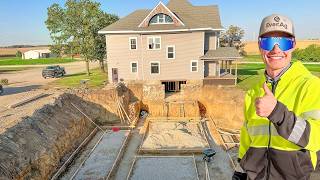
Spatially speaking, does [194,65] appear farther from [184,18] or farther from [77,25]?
[77,25]

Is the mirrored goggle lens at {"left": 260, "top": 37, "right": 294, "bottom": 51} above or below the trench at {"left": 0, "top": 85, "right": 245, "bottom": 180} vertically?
above

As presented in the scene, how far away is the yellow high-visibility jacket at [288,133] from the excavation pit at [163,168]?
12972 millimetres

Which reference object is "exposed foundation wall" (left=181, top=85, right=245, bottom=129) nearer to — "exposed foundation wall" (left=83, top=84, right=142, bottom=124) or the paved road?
"exposed foundation wall" (left=83, top=84, right=142, bottom=124)

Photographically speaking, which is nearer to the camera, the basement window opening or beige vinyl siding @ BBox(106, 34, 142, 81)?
beige vinyl siding @ BBox(106, 34, 142, 81)

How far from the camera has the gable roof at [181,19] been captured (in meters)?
30.6

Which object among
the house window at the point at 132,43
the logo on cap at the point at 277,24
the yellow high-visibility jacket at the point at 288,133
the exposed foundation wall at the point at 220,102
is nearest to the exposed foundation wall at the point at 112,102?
the exposed foundation wall at the point at 220,102

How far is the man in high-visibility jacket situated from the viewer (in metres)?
2.00

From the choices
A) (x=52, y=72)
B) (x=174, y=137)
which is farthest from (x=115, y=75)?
(x=52, y=72)

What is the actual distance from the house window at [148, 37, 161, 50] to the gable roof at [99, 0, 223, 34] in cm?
120

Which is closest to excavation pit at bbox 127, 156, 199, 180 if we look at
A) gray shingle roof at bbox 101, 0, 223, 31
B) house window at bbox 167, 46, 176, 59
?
house window at bbox 167, 46, 176, 59

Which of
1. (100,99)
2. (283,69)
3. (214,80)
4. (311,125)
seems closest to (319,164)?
(311,125)

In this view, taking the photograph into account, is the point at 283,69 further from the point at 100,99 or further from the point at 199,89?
the point at 199,89

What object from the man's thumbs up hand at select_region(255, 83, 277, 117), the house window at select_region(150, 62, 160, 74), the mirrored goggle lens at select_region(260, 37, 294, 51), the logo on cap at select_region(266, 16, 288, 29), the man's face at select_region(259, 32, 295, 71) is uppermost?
the logo on cap at select_region(266, 16, 288, 29)

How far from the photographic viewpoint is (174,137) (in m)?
20.8
